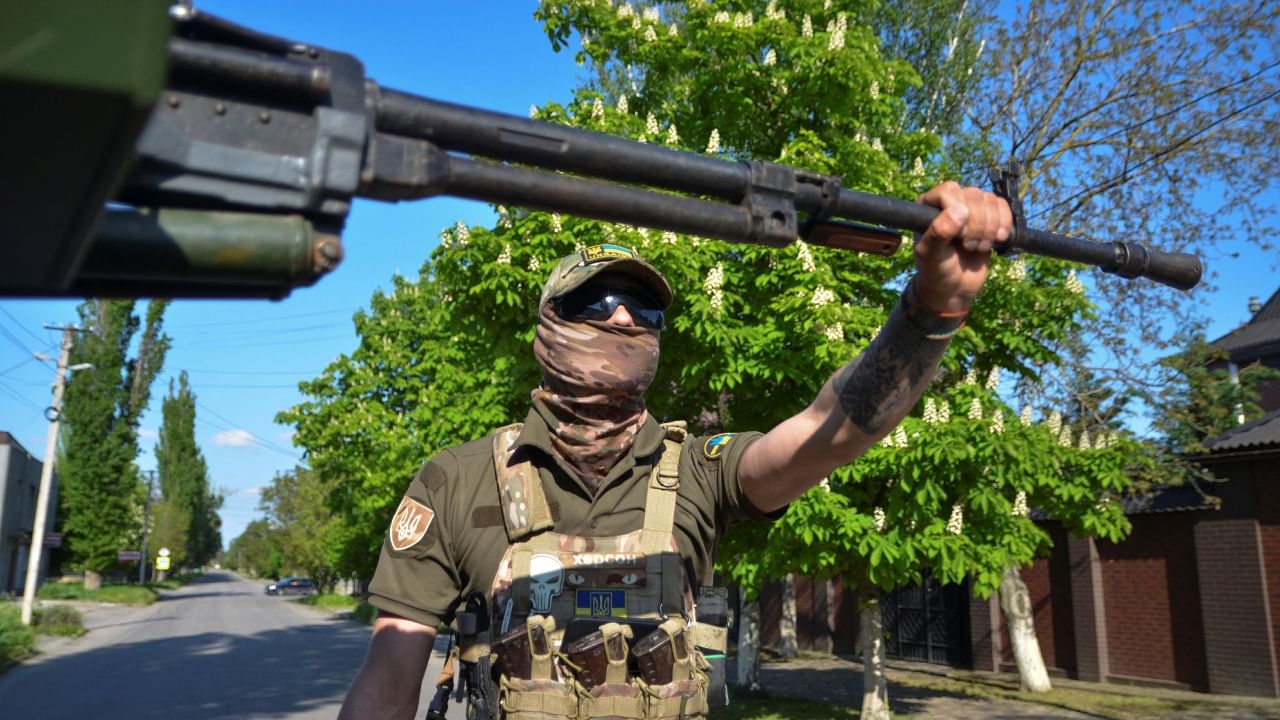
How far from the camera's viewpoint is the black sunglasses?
2.80 meters

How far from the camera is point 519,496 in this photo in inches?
104

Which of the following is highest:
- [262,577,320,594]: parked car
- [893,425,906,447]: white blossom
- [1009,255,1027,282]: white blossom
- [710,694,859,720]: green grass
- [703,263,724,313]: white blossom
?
[1009,255,1027,282]: white blossom

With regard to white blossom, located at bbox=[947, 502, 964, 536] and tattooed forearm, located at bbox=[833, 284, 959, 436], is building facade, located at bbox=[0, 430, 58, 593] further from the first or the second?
tattooed forearm, located at bbox=[833, 284, 959, 436]

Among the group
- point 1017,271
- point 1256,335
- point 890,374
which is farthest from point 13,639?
point 1256,335

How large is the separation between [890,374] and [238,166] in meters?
1.54

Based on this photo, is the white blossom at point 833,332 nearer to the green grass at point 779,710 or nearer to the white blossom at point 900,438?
the white blossom at point 900,438

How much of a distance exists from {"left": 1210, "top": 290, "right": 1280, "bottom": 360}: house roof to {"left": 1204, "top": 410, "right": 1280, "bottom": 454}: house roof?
25.1 feet

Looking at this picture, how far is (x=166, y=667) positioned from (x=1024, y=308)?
16.5 metres

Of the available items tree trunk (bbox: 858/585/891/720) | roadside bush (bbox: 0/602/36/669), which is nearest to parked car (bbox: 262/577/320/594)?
roadside bush (bbox: 0/602/36/669)

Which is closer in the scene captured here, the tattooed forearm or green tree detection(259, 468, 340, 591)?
the tattooed forearm

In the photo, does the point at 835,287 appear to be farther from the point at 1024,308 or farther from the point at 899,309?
the point at 899,309

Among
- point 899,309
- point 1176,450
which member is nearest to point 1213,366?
point 1176,450

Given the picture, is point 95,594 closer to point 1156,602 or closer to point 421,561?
point 1156,602

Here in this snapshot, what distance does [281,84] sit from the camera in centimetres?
137
